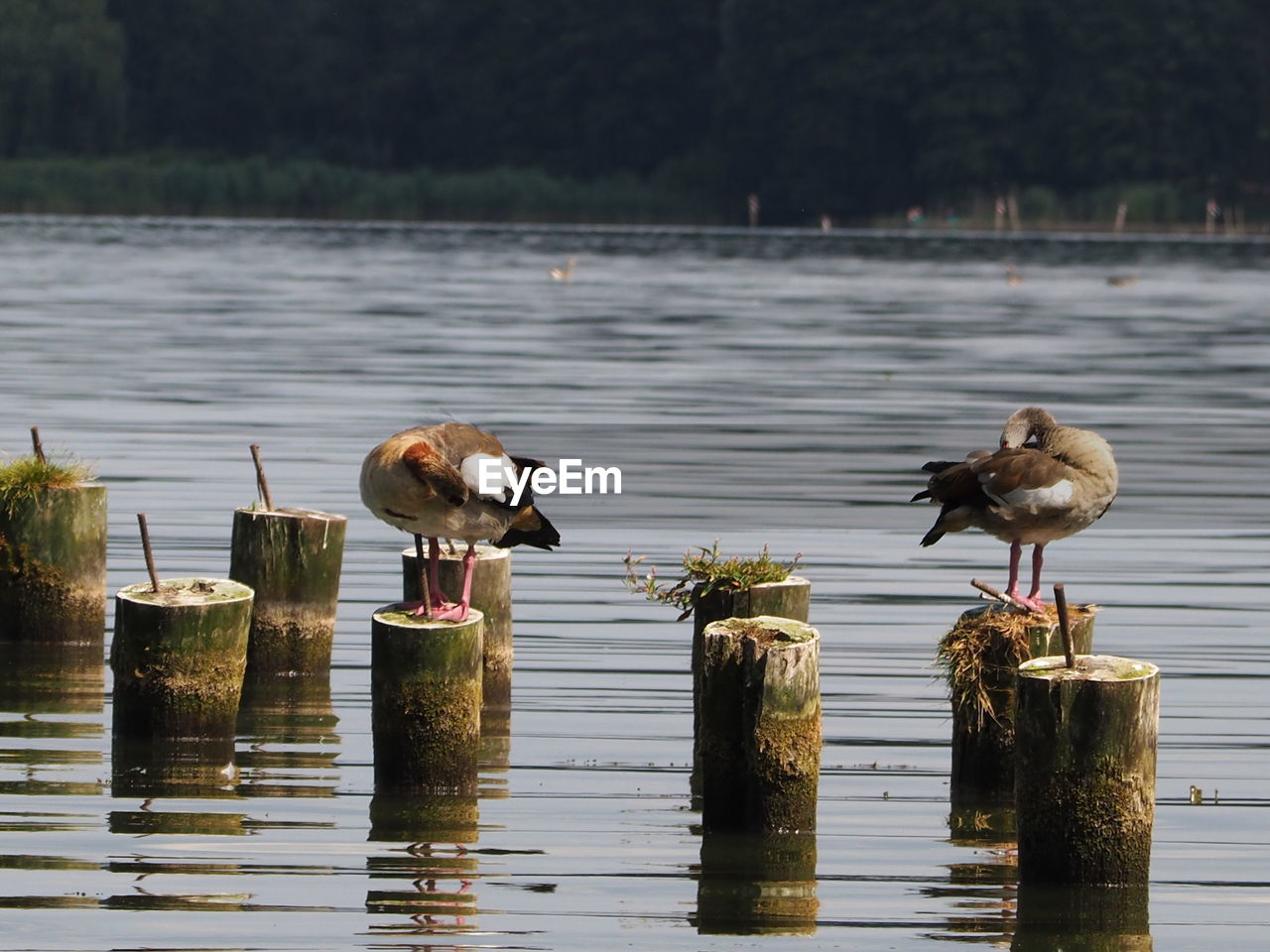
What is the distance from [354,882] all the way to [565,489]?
11.7 metres

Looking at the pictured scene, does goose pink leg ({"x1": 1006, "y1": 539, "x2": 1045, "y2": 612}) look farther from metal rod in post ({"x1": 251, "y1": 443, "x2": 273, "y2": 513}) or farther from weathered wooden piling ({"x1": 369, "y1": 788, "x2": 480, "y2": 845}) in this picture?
metal rod in post ({"x1": 251, "y1": 443, "x2": 273, "y2": 513})

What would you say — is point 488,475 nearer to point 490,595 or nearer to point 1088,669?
point 490,595

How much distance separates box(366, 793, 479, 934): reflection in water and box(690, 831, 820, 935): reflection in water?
34.3 inches

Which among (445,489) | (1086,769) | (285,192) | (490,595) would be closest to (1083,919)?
(1086,769)

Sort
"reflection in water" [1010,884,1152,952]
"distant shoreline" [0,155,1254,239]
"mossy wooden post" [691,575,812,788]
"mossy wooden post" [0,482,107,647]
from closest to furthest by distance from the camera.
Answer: "reflection in water" [1010,884,1152,952], "mossy wooden post" [691,575,812,788], "mossy wooden post" [0,482,107,647], "distant shoreline" [0,155,1254,239]

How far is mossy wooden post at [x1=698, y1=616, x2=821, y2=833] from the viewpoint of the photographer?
977 centimetres

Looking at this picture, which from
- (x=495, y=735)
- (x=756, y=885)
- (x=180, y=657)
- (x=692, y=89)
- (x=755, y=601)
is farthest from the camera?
(x=692, y=89)

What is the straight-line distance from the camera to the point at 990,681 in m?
10.3

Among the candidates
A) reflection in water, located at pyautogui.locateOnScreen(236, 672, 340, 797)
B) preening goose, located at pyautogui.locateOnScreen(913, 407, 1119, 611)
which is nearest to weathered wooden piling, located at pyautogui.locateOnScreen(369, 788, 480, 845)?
reflection in water, located at pyautogui.locateOnScreen(236, 672, 340, 797)

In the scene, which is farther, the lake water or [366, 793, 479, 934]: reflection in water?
the lake water

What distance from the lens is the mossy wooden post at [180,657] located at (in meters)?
11.0

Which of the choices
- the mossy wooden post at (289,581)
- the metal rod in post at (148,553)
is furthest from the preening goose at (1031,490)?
the mossy wooden post at (289,581)

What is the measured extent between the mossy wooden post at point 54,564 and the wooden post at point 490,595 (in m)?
1.95

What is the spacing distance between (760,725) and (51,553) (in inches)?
186
